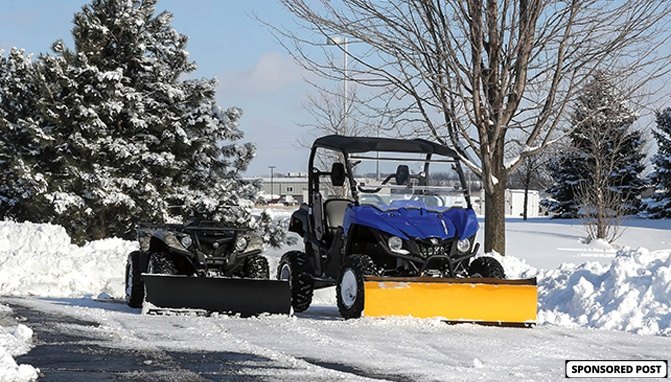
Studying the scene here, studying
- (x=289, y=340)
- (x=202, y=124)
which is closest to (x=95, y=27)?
(x=202, y=124)

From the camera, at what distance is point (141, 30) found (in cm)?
3075

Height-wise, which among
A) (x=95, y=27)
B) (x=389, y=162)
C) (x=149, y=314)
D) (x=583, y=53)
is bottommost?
(x=149, y=314)

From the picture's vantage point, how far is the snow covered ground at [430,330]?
28.3ft

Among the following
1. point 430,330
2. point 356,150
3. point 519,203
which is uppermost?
point 356,150

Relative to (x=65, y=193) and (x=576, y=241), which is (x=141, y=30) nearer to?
(x=65, y=193)

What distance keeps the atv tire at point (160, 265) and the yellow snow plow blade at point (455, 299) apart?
2.85 metres

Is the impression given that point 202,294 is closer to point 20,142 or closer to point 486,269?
point 486,269

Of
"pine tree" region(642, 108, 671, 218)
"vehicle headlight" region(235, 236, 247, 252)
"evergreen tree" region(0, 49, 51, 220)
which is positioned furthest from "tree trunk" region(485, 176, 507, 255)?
"pine tree" region(642, 108, 671, 218)

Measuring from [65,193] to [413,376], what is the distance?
22.4 meters

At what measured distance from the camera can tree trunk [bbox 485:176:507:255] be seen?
62.3 feet

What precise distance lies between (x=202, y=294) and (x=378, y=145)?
2807mm

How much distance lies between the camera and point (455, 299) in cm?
1164

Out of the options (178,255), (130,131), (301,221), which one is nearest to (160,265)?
(178,255)

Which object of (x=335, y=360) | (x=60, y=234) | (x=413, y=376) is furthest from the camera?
(x=60, y=234)
